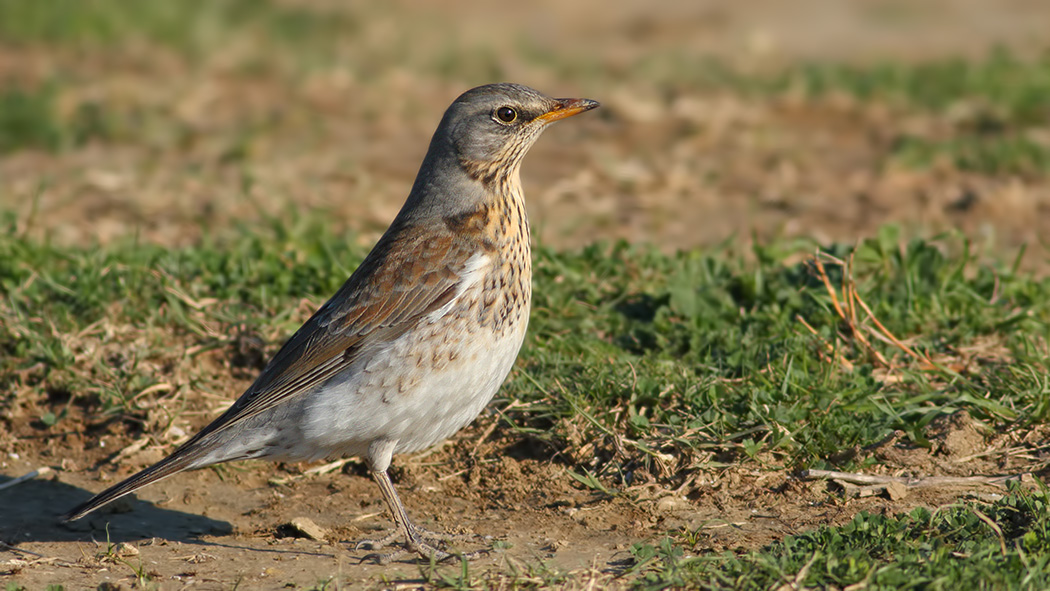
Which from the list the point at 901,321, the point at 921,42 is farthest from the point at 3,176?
the point at 921,42

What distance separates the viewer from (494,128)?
568cm

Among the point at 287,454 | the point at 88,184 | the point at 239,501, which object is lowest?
the point at 239,501

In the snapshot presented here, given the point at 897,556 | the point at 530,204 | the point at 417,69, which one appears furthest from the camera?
the point at 417,69

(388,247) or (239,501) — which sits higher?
(388,247)

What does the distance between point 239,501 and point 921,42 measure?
11.8 metres

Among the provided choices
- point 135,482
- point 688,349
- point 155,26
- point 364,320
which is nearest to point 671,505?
point 688,349

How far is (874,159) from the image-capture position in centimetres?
982

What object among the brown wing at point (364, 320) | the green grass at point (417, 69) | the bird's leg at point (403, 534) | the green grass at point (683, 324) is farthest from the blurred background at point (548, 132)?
the bird's leg at point (403, 534)

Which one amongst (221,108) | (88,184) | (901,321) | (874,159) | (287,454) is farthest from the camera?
(221,108)

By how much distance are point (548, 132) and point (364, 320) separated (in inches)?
224

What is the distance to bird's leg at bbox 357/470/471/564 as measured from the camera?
5.03 metres

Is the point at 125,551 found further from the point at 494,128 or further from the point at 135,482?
the point at 494,128

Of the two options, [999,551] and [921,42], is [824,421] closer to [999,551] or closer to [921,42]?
[999,551]

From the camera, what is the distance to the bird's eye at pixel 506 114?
18.7 ft
